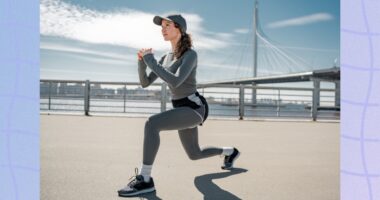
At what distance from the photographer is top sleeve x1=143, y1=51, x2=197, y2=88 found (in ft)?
7.06

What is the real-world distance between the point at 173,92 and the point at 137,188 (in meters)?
0.58

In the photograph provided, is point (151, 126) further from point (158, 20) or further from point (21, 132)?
point (21, 132)

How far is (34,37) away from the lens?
1192 millimetres

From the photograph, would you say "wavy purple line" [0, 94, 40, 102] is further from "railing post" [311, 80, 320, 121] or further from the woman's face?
"railing post" [311, 80, 320, 121]

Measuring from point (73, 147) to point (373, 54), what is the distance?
315 cm

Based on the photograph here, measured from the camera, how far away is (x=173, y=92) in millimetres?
2393

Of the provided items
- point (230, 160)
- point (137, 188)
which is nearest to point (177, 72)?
point (137, 188)

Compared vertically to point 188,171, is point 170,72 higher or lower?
higher

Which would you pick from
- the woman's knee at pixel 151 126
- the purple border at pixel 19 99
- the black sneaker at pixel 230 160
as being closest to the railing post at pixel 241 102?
the black sneaker at pixel 230 160

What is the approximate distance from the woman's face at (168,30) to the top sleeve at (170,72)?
6.2 inches

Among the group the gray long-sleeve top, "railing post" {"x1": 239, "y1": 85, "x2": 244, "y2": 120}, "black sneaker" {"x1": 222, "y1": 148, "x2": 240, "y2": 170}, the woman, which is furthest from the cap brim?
"railing post" {"x1": 239, "y1": 85, "x2": 244, "y2": 120}

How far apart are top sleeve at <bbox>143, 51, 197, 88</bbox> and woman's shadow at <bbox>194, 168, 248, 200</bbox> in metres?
0.60

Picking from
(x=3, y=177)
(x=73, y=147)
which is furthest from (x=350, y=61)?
(x=73, y=147)

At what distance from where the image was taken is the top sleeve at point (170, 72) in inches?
84.7
